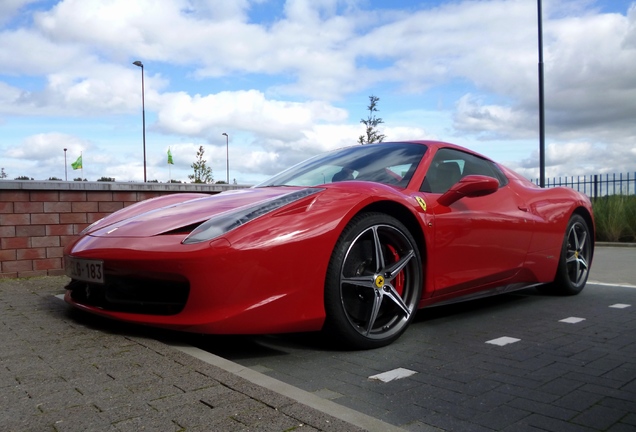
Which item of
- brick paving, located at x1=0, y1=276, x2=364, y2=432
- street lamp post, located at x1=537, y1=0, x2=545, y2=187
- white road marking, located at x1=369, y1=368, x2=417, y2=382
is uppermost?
street lamp post, located at x1=537, y1=0, x2=545, y2=187

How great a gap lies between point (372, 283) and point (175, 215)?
115 centimetres

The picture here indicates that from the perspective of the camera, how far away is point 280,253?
8.74 ft

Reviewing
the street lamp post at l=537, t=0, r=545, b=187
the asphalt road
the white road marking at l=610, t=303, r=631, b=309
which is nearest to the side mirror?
the asphalt road

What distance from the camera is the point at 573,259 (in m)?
4.92

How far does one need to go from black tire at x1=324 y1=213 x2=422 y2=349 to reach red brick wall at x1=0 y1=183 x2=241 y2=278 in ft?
12.4

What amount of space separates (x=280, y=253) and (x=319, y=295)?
317 mm

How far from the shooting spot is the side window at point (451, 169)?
3635 millimetres

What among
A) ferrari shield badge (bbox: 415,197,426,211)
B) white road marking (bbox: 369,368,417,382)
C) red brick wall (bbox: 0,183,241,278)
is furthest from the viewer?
red brick wall (bbox: 0,183,241,278)

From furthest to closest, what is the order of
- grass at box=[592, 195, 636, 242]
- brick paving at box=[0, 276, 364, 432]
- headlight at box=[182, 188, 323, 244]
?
1. grass at box=[592, 195, 636, 242]
2. headlight at box=[182, 188, 323, 244]
3. brick paving at box=[0, 276, 364, 432]

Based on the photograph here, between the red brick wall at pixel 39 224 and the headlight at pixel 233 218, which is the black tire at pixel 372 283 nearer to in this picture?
the headlight at pixel 233 218

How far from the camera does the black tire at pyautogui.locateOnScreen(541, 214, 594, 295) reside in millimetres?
4773

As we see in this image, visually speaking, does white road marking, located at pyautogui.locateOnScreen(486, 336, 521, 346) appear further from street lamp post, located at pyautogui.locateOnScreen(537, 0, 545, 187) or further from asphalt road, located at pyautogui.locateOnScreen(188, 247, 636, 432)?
street lamp post, located at pyautogui.locateOnScreen(537, 0, 545, 187)

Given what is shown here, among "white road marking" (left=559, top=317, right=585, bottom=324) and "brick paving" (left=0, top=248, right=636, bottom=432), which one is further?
"white road marking" (left=559, top=317, right=585, bottom=324)

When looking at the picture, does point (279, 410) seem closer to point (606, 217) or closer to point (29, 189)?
point (29, 189)
